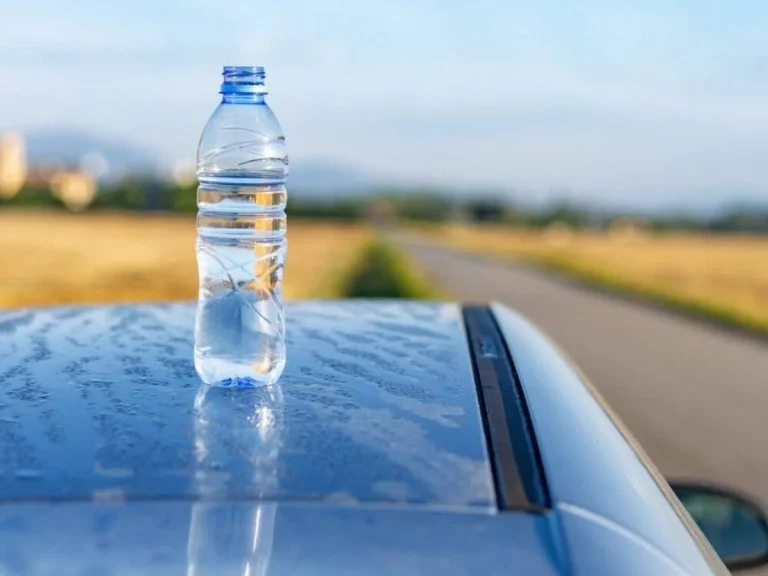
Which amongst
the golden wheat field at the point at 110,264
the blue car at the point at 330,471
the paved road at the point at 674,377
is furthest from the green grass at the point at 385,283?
the blue car at the point at 330,471

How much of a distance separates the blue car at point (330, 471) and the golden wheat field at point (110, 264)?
12330 millimetres

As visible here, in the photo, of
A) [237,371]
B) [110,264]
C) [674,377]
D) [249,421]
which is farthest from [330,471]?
[110,264]

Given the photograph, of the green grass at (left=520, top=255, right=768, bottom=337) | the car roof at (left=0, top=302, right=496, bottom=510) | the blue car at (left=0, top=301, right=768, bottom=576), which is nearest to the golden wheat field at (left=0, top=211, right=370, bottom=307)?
the green grass at (left=520, top=255, right=768, bottom=337)

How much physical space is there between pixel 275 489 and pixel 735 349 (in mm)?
17804

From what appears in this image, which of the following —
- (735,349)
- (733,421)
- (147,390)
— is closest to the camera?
(147,390)

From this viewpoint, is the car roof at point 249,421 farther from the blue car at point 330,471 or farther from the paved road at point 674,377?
the paved road at point 674,377

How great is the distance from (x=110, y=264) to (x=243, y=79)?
154ft

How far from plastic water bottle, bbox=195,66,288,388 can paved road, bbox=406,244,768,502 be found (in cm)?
715

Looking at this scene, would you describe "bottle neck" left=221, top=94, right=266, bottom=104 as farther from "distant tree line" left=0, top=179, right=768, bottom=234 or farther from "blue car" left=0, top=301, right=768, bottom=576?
"distant tree line" left=0, top=179, right=768, bottom=234

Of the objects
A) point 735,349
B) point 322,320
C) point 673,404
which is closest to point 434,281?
point 735,349

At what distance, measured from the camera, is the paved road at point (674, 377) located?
9938mm

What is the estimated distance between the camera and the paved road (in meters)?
9.94

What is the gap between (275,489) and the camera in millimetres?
1442

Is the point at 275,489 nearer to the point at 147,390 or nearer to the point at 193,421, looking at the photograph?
the point at 193,421
